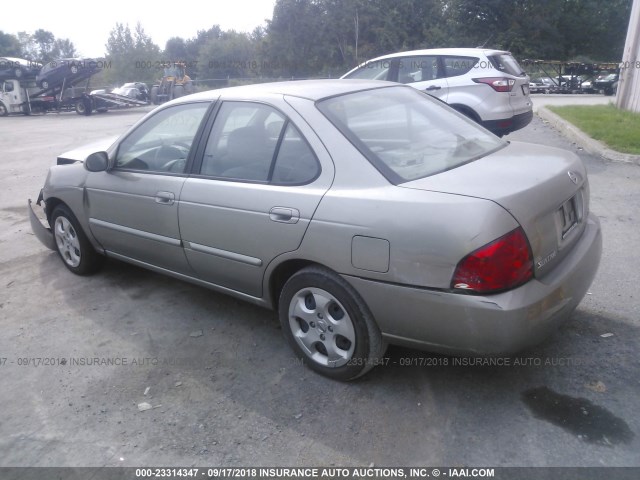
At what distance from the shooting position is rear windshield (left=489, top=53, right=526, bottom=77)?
333 inches

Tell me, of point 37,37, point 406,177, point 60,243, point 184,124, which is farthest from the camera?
point 37,37

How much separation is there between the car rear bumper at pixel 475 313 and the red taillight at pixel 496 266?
5cm

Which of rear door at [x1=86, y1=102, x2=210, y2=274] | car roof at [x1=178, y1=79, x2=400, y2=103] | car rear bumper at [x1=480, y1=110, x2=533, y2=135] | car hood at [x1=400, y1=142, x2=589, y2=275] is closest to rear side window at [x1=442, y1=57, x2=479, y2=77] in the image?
car rear bumper at [x1=480, y1=110, x2=533, y2=135]

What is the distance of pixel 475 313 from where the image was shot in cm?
→ 249

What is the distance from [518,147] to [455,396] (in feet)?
5.46

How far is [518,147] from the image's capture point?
11.7 feet

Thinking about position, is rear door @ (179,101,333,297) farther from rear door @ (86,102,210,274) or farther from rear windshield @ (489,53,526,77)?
rear windshield @ (489,53,526,77)

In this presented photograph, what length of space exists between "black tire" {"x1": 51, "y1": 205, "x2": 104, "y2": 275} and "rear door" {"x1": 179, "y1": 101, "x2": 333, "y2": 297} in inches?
60.5

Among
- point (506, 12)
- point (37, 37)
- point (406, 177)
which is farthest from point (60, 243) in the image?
point (37, 37)

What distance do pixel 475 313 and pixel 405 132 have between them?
1310mm

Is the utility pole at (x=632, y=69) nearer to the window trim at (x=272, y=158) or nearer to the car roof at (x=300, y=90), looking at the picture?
the car roof at (x=300, y=90)

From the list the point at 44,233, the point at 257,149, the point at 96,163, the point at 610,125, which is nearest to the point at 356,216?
the point at 257,149

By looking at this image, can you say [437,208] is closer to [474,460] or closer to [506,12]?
[474,460]

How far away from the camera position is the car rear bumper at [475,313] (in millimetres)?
2488
